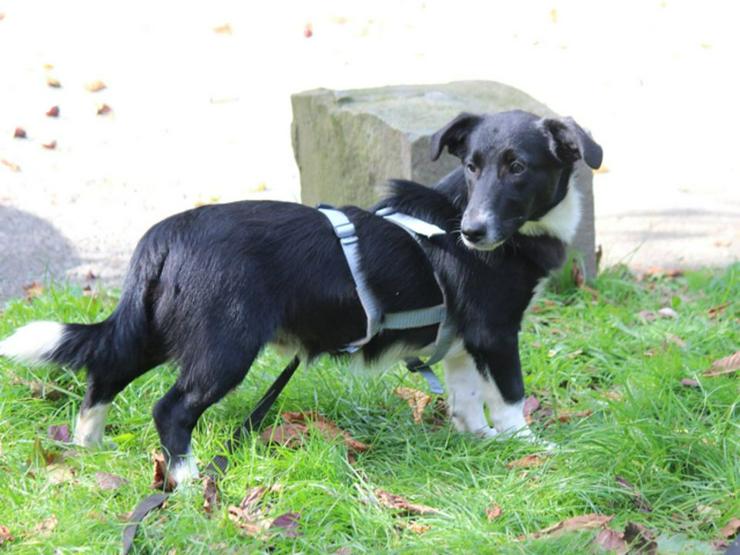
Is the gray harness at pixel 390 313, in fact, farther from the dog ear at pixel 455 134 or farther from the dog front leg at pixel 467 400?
the dog ear at pixel 455 134

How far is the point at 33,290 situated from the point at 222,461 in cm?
240

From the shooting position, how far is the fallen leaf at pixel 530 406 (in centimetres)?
443

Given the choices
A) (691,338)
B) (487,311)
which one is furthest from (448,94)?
(487,311)

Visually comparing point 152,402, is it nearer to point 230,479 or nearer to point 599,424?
point 230,479

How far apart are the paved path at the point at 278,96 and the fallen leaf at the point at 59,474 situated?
2.44 meters

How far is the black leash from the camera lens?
3395 millimetres

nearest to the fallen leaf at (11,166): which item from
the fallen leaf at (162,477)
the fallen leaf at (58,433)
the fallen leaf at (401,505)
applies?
the fallen leaf at (58,433)

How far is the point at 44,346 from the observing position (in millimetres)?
3719

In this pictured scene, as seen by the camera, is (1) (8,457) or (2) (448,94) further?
(2) (448,94)

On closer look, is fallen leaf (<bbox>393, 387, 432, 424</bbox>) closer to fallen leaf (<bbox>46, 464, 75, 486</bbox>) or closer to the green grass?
the green grass

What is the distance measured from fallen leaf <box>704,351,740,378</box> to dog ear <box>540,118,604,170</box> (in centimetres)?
124

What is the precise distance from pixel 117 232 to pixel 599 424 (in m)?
3.83

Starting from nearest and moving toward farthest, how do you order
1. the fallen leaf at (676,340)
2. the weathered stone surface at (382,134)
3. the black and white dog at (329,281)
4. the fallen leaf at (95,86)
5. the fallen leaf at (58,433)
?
the black and white dog at (329,281)
the fallen leaf at (58,433)
the fallen leaf at (676,340)
the weathered stone surface at (382,134)
the fallen leaf at (95,86)

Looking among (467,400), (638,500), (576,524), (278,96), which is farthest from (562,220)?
(278,96)
